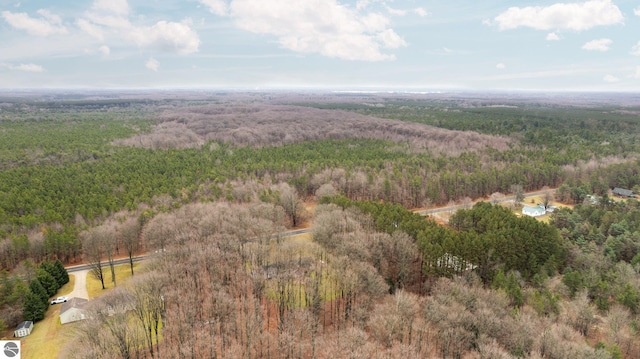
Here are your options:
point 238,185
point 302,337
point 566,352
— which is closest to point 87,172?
point 238,185

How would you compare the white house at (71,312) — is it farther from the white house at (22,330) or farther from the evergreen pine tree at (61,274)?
the evergreen pine tree at (61,274)

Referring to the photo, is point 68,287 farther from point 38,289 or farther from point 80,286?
point 38,289

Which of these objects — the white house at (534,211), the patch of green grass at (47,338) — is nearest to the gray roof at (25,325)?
the patch of green grass at (47,338)

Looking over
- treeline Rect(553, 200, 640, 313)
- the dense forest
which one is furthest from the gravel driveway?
treeline Rect(553, 200, 640, 313)

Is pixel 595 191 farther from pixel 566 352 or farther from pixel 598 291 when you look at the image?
pixel 566 352

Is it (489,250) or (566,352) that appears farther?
(489,250)
